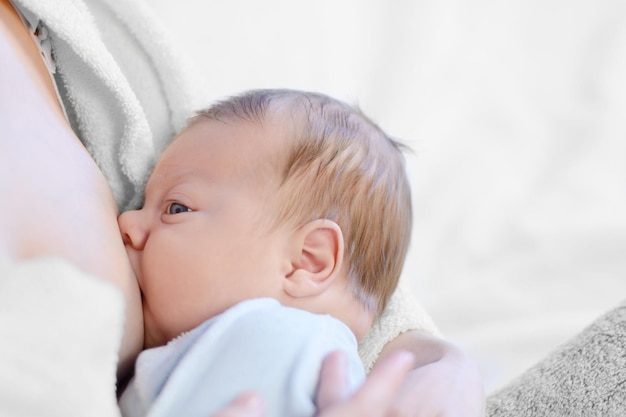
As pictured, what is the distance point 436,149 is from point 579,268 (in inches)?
Answer: 12.5

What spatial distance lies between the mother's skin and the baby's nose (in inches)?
0.4

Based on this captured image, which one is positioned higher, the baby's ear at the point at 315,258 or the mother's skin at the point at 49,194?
the mother's skin at the point at 49,194

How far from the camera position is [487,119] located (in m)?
1.51

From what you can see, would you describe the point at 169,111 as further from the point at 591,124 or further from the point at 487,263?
the point at 591,124

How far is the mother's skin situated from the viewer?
2.22 feet

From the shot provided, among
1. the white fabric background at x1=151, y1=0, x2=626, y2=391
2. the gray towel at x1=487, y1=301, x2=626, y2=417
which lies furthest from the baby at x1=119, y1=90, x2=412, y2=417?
the white fabric background at x1=151, y1=0, x2=626, y2=391

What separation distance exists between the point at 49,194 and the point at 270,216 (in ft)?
0.63

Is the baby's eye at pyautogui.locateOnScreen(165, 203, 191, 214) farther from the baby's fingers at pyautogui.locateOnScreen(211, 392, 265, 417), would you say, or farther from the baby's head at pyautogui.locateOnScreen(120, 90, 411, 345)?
the baby's fingers at pyautogui.locateOnScreen(211, 392, 265, 417)

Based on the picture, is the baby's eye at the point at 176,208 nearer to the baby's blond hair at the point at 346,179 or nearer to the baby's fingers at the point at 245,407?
the baby's blond hair at the point at 346,179

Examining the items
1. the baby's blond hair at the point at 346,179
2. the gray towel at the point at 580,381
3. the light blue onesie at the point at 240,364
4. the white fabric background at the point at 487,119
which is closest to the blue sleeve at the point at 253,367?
the light blue onesie at the point at 240,364

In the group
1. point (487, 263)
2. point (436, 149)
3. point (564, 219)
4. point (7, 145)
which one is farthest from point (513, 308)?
point (7, 145)

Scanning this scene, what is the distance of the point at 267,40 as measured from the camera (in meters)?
1.47

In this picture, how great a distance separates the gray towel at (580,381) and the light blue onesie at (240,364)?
218 millimetres

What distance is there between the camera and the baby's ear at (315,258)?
763 mm
